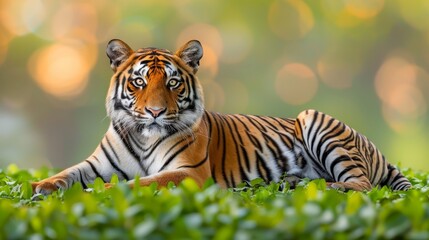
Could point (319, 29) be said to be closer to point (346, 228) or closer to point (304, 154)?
point (304, 154)

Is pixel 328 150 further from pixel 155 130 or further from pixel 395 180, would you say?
pixel 155 130

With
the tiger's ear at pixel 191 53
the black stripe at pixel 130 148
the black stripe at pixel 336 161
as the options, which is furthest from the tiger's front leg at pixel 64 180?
the black stripe at pixel 336 161

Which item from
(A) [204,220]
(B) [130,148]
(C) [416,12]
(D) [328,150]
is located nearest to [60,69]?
(C) [416,12]

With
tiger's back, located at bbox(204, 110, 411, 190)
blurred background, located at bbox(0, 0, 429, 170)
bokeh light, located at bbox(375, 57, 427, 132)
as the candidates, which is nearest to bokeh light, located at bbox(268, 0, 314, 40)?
blurred background, located at bbox(0, 0, 429, 170)

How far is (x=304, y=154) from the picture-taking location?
5.91 m

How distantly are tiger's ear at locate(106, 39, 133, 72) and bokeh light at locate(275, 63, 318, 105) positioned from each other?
14108 mm

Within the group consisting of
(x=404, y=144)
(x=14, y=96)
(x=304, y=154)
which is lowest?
(x=404, y=144)

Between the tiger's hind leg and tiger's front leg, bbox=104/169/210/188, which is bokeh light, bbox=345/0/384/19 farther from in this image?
tiger's front leg, bbox=104/169/210/188

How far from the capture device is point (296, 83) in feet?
65.8

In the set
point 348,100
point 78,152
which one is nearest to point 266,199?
point 78,152

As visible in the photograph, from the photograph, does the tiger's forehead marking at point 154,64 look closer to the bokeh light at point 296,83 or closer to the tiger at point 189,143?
the tiger at point 189,143

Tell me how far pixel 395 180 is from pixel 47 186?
7.88ft

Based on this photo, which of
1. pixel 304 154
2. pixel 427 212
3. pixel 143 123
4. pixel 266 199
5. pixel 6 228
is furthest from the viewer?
pixel 304 154

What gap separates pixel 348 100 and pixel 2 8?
26.3 ft
